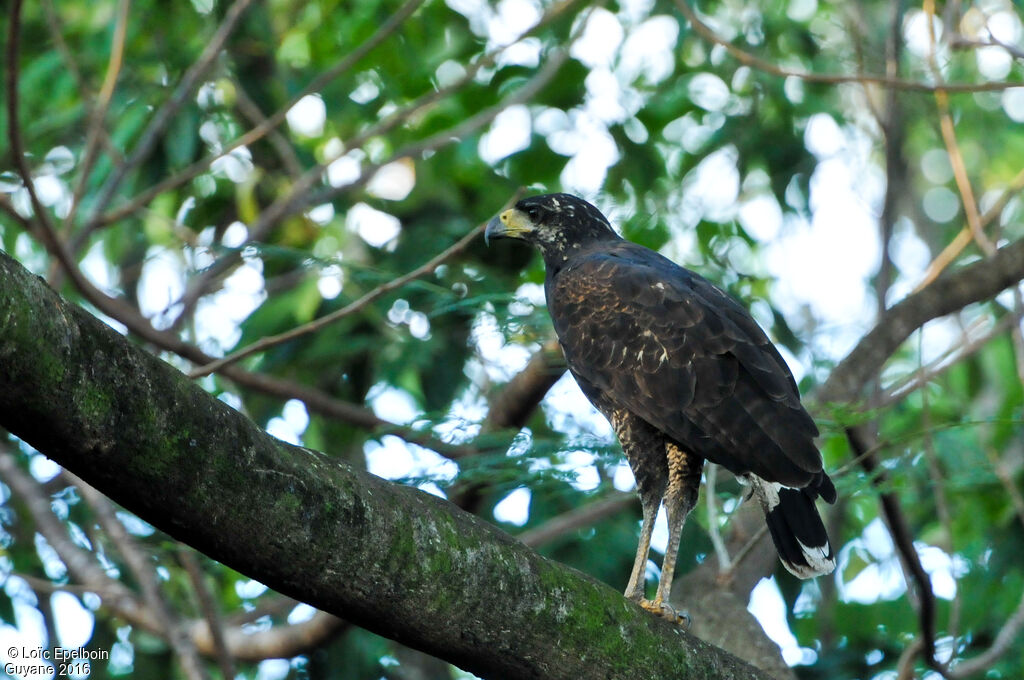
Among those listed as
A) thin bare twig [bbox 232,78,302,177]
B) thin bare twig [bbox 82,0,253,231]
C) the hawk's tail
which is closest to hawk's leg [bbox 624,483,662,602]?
the hawk's tail

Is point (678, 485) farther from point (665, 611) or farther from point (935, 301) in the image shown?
point (935, 301)

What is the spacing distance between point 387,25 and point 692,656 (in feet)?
13.8

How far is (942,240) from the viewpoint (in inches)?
450

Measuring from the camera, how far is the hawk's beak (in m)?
5.78

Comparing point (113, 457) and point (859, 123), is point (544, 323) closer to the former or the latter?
point (113, 457)

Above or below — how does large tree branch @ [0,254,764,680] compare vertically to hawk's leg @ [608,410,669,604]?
below

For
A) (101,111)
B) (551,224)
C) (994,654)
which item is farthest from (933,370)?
(101,111)

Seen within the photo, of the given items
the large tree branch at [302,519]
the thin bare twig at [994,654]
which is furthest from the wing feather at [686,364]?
the thin bare twig at [994,654]

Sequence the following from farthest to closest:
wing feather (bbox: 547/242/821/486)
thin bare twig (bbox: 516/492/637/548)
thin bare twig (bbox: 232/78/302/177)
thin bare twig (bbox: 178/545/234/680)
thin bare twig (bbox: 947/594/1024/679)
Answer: thin bare twig (bbox: 232/78/302/177), thin bare twig (bbox: 516/492/637/548), thin bare twig (bbox: 178/545/234/680), thin bare twig (bbox: 947/594/1024/679), wing feather (bbox: 547/242/821/486)

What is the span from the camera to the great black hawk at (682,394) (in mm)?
4367

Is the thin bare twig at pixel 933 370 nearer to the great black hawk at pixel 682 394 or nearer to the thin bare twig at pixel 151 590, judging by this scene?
the great black hawk at pixel 682 394

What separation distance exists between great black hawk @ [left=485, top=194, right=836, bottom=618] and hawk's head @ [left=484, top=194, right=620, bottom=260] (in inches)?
17.4

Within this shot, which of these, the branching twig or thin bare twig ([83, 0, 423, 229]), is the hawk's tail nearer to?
the branching twig

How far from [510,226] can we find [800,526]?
84.4 inches
